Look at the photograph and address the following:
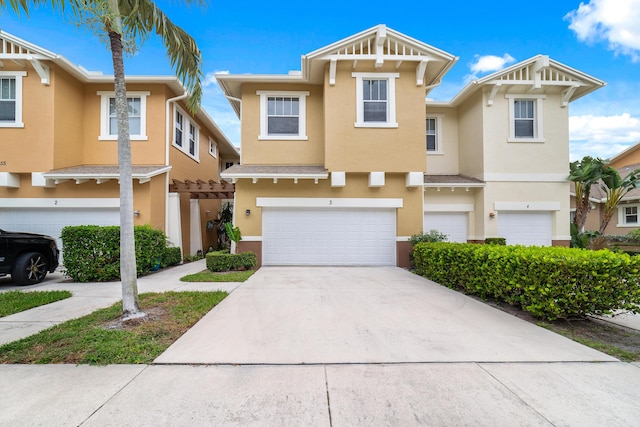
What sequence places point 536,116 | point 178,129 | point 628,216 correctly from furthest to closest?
point 628,216 → point 178,129 → point 536,116

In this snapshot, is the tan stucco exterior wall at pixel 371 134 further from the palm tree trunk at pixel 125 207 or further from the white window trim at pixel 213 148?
the white window trim at pixel 213 148

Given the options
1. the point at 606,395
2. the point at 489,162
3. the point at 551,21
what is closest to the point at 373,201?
the point at 489,162

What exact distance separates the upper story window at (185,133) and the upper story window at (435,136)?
416 inches

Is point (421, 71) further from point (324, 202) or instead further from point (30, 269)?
point (30, 269)

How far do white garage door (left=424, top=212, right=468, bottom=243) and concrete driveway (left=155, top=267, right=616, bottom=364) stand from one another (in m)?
5.74

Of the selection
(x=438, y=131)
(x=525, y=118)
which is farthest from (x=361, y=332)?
(x=525, y=118)

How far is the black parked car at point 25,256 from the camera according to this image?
7574 millimetres

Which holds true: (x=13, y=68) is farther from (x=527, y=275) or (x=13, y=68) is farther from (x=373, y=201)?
(x=527, y=275)

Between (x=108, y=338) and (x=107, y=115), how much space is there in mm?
10667

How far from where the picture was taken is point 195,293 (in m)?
6.58

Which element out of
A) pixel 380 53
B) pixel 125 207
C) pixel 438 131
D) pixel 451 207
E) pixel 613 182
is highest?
pixel 380 53

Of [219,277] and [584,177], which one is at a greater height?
[584,177]

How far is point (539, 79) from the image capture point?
11461 millimetres

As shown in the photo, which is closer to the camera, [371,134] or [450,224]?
[371,134]
